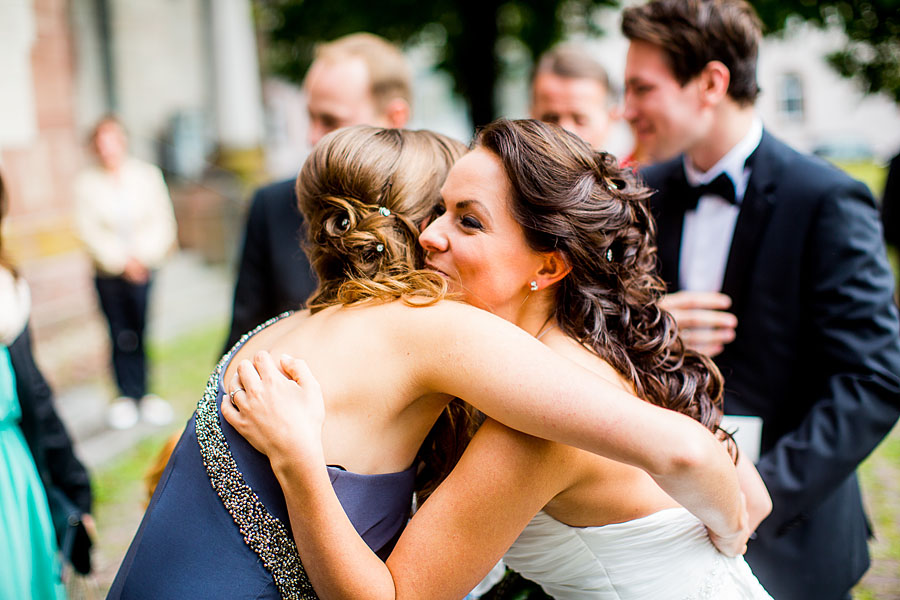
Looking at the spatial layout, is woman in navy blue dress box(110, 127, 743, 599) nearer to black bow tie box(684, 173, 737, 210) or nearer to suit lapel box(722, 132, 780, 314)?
suit lapel box(722, 132, 780, 314)

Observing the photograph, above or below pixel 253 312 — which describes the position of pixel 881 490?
below

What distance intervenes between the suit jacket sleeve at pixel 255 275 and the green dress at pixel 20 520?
1.01 meters

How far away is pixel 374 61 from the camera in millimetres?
3525

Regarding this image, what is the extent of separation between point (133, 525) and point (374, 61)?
356 cm

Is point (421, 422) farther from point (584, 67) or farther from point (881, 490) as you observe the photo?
point (881, 490)

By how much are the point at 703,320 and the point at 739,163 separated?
2.10 ft

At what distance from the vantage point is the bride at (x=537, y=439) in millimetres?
1599

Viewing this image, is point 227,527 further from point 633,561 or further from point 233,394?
point 633,561

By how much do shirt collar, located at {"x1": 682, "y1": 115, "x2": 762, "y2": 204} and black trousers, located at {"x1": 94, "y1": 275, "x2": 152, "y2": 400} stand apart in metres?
6.02

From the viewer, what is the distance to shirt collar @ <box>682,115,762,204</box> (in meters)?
2.68

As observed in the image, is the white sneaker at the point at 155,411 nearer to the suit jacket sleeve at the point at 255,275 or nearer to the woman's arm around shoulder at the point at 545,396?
the suit jacket sleeve at the point at 255,275

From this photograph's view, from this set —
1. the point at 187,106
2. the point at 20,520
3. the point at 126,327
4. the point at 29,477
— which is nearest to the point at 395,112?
the point at 29,477

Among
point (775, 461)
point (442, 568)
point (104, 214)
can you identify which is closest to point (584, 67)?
point (775, 461)

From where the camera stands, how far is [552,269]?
194 centimetres
